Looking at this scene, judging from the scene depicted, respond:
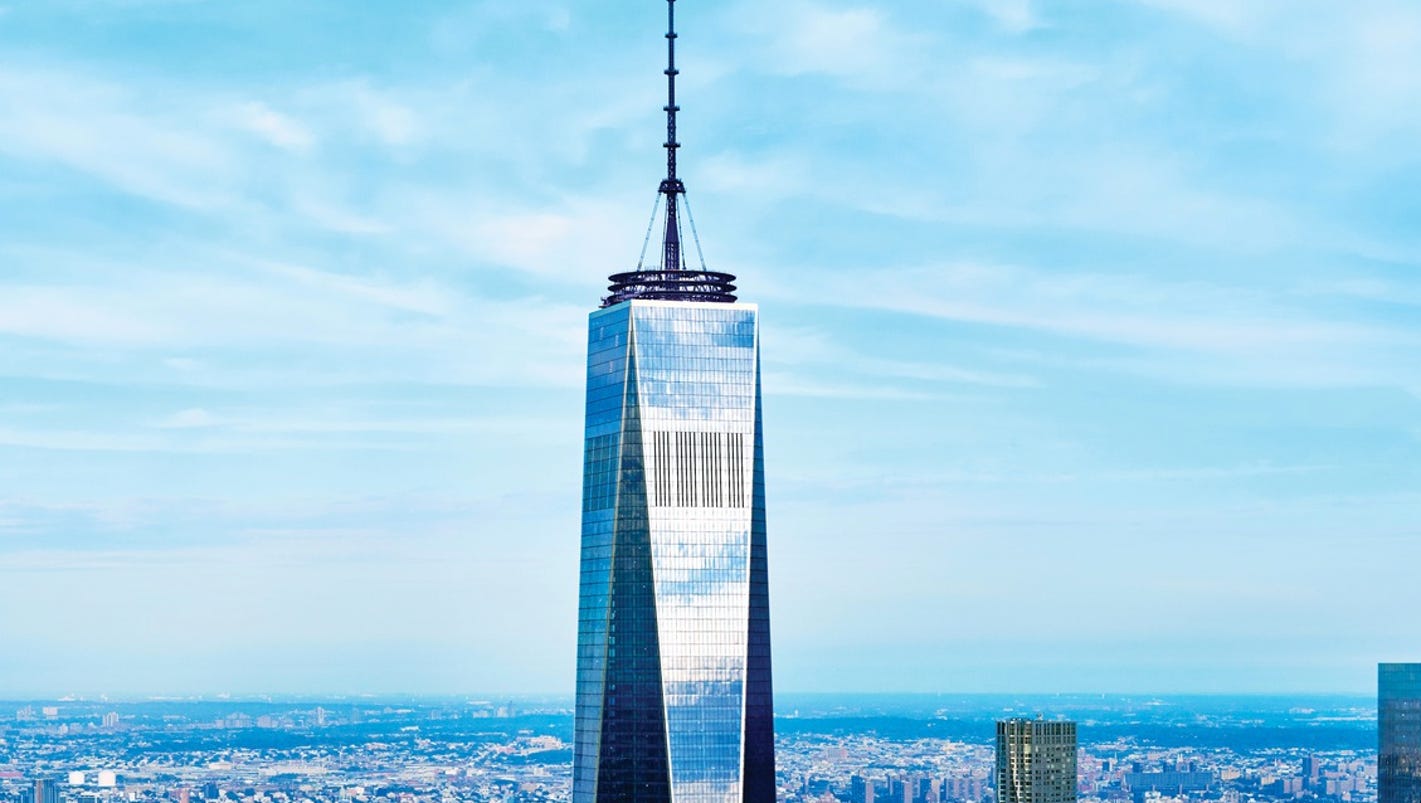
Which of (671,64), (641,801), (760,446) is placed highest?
(671,64)

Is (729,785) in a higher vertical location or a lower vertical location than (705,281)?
lower

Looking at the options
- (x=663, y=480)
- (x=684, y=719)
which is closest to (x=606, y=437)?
(x=663, y=480)

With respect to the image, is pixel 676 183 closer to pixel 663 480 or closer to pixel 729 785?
pixel 663 480

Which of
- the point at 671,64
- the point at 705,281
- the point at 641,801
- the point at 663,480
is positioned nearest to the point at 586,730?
the point at 641,801
